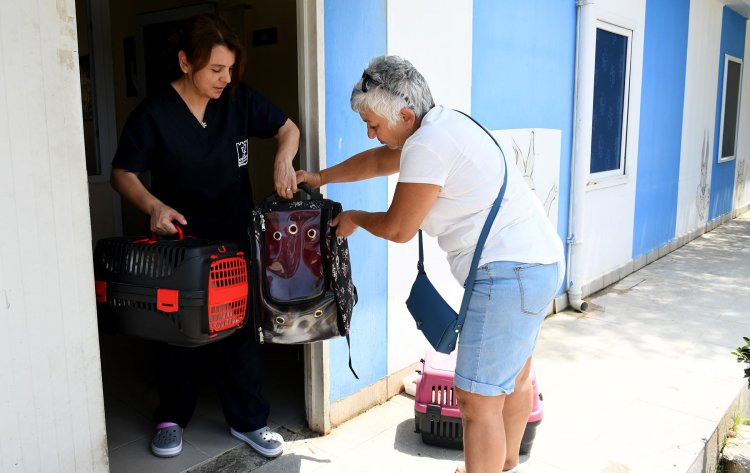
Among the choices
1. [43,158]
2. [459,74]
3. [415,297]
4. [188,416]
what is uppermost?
[459,74]

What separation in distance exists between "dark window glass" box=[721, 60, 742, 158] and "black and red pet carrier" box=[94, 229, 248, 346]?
895 centimetres

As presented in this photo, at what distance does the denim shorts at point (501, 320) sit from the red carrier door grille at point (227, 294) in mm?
793

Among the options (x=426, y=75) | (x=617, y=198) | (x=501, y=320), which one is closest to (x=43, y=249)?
(x=501, y=320)

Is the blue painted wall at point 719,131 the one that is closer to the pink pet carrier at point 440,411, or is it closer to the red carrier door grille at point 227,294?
the pink pet carrier at point 440,411

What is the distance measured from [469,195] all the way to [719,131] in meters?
8.32

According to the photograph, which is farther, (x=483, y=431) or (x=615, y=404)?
(x=615, y=404)

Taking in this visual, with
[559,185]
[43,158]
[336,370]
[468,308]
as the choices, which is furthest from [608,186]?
[43,158]

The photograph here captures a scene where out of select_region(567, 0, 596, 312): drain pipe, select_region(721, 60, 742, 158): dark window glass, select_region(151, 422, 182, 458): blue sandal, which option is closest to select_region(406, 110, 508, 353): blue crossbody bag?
select_region(151, 422, 182, 458): blue sandal

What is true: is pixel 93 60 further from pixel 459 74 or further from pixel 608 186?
pixel 608 186

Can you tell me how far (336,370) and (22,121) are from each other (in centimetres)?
179

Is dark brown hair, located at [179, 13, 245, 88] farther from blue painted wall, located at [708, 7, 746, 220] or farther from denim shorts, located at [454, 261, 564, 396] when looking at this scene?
blue painted wall, located at [708, 7, 746, 220]

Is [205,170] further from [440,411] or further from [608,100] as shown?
[608,100]

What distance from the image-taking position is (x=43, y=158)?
190 cm

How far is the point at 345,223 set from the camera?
8.03 ft
